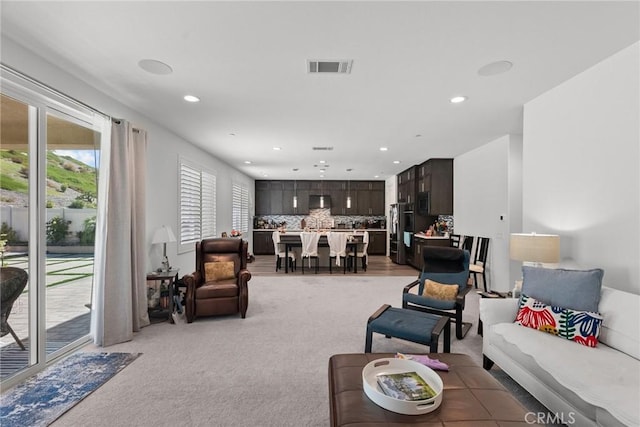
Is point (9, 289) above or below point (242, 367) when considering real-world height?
above

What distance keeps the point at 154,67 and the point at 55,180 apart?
1419 millimetres

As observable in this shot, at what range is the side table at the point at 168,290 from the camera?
370 cm

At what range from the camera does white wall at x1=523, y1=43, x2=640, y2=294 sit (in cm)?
231

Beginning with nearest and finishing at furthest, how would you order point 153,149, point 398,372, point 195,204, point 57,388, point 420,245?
point 398,372 < point 57,388 < point 153,149 < point 195,204 < point 420,245

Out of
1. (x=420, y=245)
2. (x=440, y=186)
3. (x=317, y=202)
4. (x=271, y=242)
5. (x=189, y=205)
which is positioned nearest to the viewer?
(x=189, y=205)

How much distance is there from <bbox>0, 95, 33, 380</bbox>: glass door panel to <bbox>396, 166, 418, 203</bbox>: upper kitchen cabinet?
23.4 feet

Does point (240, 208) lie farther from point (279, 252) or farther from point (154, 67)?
point (154, 67)

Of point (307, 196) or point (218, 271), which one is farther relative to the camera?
point (307, 196)

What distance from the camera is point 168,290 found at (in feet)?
12.4

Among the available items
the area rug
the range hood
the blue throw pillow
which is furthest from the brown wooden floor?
the blue throw pillow

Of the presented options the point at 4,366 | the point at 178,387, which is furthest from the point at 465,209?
the point at 4,366

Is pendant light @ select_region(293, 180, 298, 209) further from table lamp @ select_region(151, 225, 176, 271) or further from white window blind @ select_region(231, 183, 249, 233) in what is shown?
table lamp @ select_region(151, 225, 176, 271)

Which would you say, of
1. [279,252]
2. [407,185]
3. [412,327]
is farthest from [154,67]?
[407,185]

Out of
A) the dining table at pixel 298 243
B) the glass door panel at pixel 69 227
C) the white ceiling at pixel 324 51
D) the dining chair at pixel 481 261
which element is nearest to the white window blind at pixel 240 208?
the dining table at pixel 298 243
